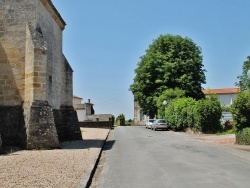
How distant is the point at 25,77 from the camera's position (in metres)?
14.6

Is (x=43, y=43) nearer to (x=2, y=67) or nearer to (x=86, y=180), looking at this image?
(x=2, y=67)

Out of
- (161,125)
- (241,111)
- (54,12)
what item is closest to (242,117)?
(241,111)

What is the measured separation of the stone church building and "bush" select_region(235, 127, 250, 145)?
9.35 meters

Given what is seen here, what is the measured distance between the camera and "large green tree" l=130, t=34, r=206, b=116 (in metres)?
43.0

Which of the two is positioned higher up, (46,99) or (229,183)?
(46,99)

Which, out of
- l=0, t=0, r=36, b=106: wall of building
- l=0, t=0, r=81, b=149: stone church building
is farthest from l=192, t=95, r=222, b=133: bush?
l=0, t=0, r=36, b=106: wall of building

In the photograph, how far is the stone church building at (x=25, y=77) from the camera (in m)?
13.4

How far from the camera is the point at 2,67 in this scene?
14.9 metres

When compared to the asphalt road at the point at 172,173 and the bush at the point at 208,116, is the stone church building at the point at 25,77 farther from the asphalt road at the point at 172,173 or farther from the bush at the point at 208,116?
the bush at the point at 208,116

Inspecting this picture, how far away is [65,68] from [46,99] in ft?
22.5

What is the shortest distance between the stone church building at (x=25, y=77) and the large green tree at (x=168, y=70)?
91.4ft

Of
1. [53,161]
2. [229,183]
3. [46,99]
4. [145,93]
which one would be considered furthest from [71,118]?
[145,93]

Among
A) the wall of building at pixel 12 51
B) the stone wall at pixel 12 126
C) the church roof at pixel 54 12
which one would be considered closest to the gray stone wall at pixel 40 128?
the stone wall at pixel 12 126

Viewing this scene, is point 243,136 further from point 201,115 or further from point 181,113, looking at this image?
point 181,113
